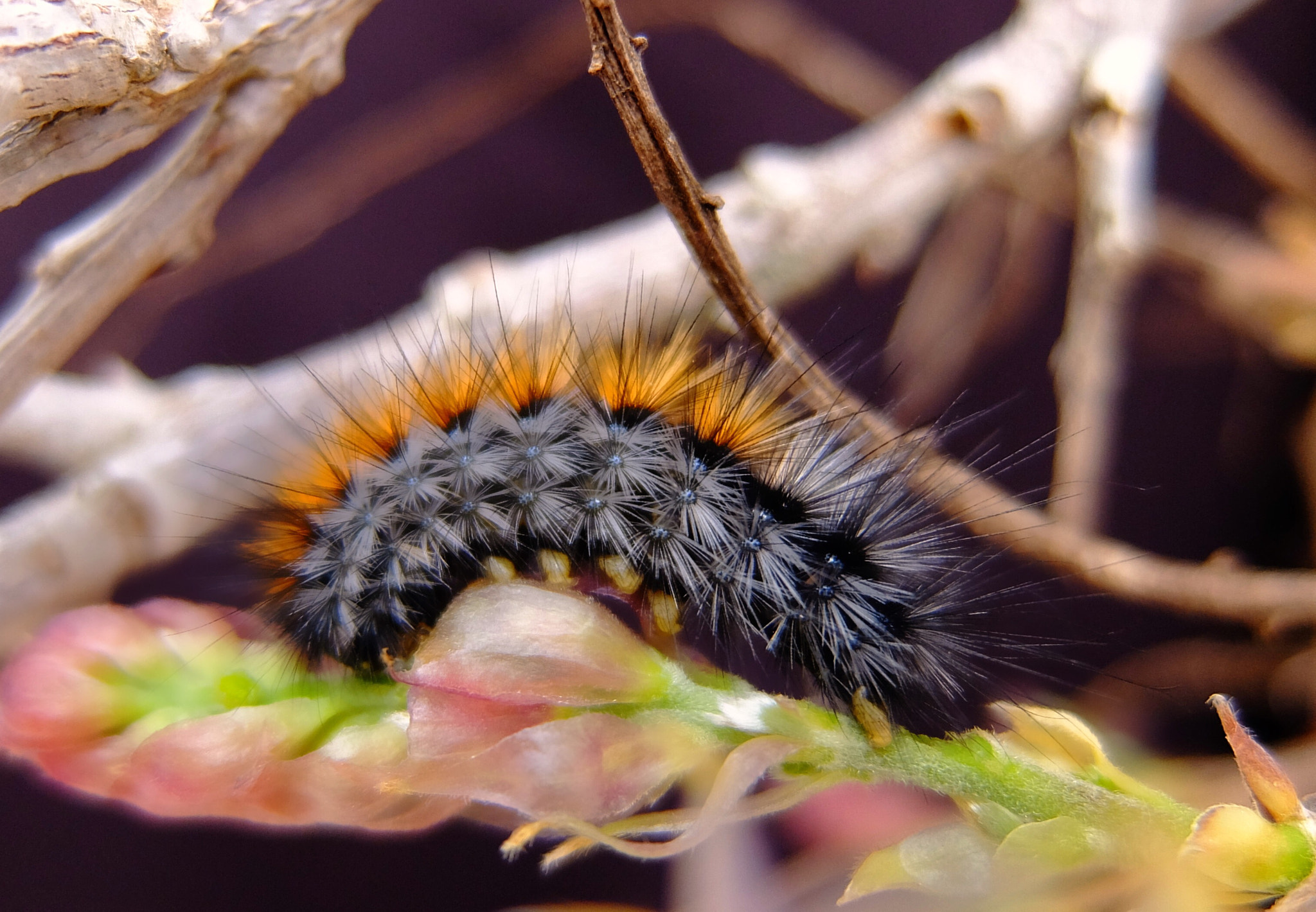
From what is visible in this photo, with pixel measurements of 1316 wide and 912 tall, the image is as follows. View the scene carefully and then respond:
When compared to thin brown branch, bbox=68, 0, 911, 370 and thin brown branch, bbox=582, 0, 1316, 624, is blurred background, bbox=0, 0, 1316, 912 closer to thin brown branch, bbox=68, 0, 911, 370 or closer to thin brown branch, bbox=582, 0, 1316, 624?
thin brown branch, bbox=68, 0, 911, 370

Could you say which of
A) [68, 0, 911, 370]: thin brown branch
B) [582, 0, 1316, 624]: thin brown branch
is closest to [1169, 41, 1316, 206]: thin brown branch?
[68, 0, 911, 370]: thin brown branch

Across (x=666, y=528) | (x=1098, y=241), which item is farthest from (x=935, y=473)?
(x=1098, y=241)

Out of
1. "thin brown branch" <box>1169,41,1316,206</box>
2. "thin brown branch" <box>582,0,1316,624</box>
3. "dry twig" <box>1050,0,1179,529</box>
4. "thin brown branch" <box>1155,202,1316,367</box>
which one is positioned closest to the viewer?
"thin brown branch" <box>582,0,1316,624</box>

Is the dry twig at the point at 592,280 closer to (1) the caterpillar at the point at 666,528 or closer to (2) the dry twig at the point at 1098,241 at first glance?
(2) the dry twig at the point at 1098,241

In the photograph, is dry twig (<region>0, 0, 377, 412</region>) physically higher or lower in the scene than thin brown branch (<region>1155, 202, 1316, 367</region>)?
higher

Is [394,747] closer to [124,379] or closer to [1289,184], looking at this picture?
[124,379]

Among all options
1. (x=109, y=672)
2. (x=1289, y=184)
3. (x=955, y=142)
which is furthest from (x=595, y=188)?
(x=109, y=672)
